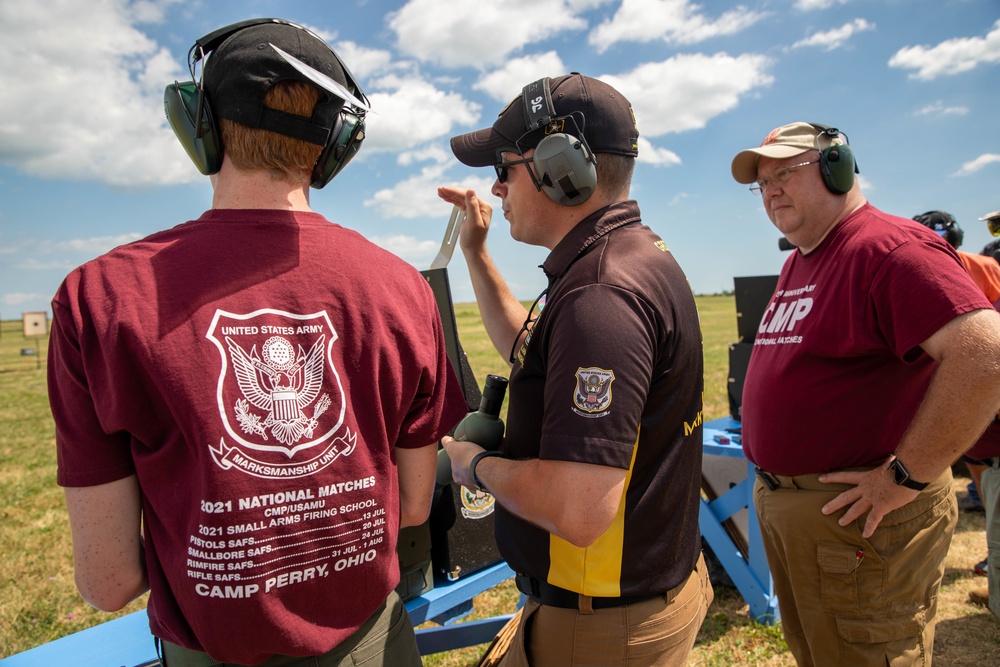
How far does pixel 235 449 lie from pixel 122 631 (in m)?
1.77

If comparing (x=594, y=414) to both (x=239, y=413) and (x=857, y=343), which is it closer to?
(x=239, y=413)

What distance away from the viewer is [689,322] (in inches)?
65.5

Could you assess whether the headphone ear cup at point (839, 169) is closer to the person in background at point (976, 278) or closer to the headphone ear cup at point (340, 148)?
the person in background at point (976, 278)

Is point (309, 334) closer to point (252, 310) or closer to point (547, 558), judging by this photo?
point (252, 310)

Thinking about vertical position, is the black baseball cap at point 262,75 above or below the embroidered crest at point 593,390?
above

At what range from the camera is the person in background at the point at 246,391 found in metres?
1.13

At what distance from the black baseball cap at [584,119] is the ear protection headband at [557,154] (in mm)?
16

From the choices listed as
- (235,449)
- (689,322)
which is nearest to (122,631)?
(235,449)

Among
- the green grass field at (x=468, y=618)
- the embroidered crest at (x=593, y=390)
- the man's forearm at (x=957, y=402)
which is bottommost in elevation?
the green grass field at (x=468, y=618)

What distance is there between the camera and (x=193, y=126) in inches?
52.2

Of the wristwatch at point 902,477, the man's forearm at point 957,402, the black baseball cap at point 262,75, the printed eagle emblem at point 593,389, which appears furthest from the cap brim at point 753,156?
the black baseball cap at point 262,75

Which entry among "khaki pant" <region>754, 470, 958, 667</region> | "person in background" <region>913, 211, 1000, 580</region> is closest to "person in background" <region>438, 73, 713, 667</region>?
"khaki pant" <region>754, 470, 958, 667</region>

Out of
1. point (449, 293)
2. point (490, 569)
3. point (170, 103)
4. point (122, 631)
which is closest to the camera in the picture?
point (170, 103)

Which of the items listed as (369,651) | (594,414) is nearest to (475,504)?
(369,651)
